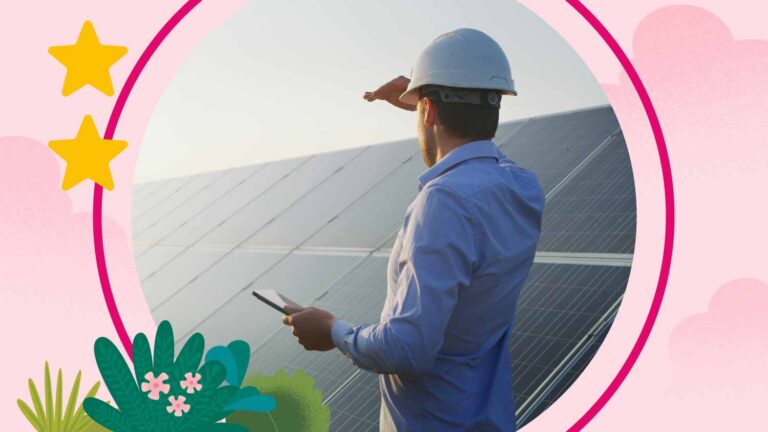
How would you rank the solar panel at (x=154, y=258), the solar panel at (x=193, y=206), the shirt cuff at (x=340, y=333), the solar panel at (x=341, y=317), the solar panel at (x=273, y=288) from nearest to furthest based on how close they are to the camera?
the shirt cuff at (x=340, y=333) < the solar panel at (x=341, y=317) < the solar panel at (x=273, y=288) < the solar panel at (x=154, y=258) < the solar panel at (x=193, y=206)

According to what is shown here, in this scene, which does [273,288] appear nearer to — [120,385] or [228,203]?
[120,385]

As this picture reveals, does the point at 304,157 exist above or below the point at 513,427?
above

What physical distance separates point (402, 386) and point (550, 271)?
1.89m

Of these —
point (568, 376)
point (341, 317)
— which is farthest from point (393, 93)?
point (341, 317)

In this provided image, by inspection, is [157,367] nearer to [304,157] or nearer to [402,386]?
[402,386]

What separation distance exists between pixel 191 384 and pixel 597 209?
9.31 feet

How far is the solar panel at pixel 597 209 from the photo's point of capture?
452 centimetres

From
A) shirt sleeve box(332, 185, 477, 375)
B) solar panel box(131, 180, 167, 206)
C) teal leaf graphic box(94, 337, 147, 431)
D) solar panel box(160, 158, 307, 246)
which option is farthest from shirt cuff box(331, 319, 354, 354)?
solar panel box(131, 180, 167, 206)

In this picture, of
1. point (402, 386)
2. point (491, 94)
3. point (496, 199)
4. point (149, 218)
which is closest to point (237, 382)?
point (402, 386)

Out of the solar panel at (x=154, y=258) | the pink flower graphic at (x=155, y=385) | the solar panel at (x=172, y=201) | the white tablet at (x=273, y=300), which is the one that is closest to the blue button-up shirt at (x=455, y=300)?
the white tablet at (x=273, y=300)

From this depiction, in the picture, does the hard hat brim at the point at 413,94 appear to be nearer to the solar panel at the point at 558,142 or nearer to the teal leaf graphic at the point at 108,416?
the teal leaf graphic at the point at 108,416

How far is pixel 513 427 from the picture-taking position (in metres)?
3.07

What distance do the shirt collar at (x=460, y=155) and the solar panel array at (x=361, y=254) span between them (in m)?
1.44

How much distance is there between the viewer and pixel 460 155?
2.85 meters
